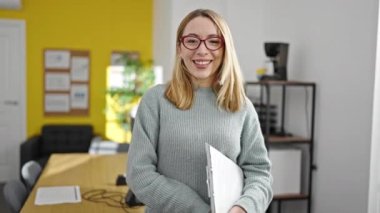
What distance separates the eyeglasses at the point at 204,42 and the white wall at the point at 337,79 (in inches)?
68.0

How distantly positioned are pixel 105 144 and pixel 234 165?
3783 millimetres

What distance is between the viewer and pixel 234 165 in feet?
4.70

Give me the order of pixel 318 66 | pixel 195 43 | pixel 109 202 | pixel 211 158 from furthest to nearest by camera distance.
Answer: pixel 318 66 → pixel 109 202 → pixel 195 43 → pixel 211 158

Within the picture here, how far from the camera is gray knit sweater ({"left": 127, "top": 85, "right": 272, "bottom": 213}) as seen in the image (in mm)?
1382

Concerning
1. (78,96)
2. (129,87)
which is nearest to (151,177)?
(129,87)

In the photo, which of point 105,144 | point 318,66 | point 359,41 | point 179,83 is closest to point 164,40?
point 105,144

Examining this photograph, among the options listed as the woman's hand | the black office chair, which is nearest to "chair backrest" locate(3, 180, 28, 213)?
the woman's hand

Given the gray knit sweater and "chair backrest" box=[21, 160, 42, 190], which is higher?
the gray knit sweater

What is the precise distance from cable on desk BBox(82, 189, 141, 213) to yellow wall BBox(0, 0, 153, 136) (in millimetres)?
3604

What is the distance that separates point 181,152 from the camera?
1.41 metres

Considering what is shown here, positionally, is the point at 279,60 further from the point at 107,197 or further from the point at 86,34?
the point at 86,34

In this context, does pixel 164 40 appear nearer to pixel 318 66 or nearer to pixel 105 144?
pixel 105 144

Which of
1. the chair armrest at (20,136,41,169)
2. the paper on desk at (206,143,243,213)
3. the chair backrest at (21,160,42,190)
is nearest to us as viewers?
the paper on desk at (206,143,243,213)

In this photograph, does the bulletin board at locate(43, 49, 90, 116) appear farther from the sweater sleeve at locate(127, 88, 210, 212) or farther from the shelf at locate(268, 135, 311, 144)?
the sweater sleeve at locate(127, 88, 210, 212)
